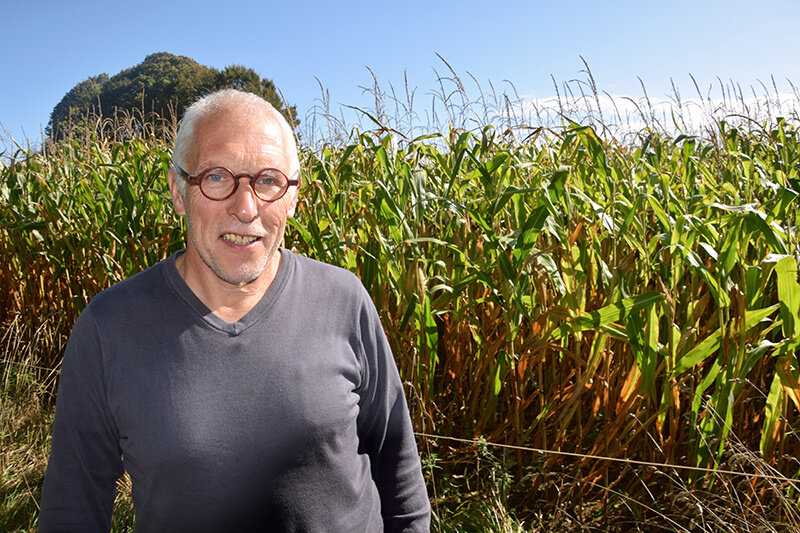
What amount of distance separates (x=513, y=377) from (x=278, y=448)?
1026 mm

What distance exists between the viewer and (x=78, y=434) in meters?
1.24

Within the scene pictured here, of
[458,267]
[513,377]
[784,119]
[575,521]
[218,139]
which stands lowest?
[575,521]

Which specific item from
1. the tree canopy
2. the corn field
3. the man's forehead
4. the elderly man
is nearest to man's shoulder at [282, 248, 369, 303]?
the elderly man

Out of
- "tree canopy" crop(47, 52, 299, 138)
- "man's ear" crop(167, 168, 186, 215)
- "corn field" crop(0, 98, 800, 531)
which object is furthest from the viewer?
"tree canopy" crop(47, 52, 299, 138)

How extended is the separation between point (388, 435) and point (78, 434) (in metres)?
0.64

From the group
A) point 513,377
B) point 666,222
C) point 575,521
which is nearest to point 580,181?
point 666,222

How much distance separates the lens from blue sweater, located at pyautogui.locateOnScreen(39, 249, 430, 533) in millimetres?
1212

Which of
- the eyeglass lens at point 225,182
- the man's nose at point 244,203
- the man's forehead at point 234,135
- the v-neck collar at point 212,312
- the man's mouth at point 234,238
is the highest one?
the man's forehead at point 234,135

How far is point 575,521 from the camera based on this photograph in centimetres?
212

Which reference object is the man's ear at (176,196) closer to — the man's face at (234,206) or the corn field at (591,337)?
the man's face at (234,206)

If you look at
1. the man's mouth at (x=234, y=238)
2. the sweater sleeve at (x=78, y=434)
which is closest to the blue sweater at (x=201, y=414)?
the sweater sleeve at (x=78, y=434)

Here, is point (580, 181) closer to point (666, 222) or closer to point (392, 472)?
point (666, 222)

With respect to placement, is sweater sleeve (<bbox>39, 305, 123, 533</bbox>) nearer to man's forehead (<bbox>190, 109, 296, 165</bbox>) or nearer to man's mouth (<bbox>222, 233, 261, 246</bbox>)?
man's mouth (<bbox>222, 233, 261, 246</bbox>)

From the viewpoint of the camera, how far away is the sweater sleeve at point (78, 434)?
123cm
